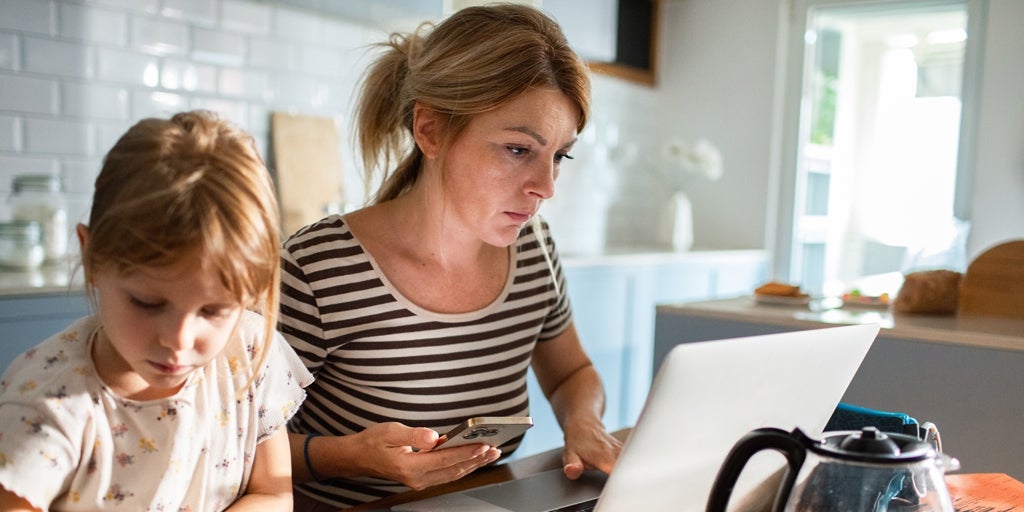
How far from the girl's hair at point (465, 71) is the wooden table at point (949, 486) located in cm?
49

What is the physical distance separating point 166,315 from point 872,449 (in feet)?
2.03

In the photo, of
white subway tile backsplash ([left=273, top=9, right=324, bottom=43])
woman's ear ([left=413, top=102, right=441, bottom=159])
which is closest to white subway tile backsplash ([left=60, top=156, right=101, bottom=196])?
white subway tile backsplash ([left=273, top=9, right=324, bottom=43])

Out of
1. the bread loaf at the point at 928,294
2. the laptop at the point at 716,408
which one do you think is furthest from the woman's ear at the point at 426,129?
the bread loaf at the point at 928,294

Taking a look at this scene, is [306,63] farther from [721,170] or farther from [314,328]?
[721,170]

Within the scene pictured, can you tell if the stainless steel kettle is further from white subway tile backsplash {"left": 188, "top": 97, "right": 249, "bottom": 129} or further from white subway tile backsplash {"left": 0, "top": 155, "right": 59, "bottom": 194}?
white subway tile backsplash {"left": 188, "top": 97, "right": 249, "bottom": 129}

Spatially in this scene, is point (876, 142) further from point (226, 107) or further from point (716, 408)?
point (716, 408)

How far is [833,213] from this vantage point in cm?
457

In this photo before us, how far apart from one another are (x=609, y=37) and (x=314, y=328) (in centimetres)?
304

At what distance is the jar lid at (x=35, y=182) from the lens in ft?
7.25

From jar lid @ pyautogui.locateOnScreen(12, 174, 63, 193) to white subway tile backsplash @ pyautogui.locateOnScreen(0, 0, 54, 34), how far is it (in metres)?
0.37

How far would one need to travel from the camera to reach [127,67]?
252 centimetres

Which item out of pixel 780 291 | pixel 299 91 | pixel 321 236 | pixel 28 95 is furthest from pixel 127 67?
pixel 780 291

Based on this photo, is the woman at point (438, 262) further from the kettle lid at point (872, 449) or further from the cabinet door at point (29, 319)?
the cabinet door at point (29, 319)

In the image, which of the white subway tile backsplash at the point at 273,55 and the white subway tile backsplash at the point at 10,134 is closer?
the white subway tile backsplash at the point at 10,134
